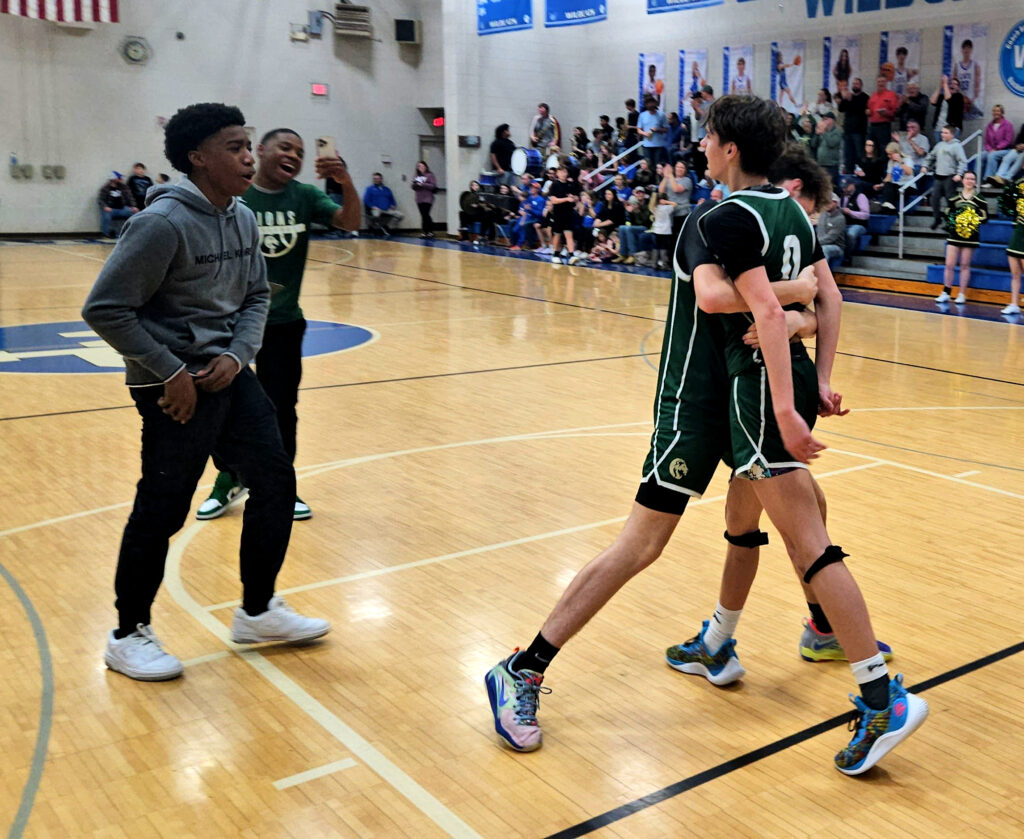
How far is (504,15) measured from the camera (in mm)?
20547

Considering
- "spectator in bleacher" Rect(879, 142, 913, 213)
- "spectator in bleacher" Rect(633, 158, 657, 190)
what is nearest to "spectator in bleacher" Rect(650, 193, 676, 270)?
"spectator in bleacher" Rect(633, 158, 657, 190)

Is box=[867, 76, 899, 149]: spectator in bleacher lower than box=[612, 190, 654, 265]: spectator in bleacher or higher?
higher

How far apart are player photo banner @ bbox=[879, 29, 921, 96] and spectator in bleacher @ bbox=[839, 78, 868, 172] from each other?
754 millimetres

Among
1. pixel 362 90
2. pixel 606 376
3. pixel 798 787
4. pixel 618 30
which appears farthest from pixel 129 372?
pixel 362 90

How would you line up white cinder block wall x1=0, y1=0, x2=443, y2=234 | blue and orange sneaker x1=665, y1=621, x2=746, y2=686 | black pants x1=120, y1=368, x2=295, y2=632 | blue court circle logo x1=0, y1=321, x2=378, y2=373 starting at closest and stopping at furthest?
black pants x1=120, y1=368, x2=295, y2=632 → blue and orange sneaker x1=665, y1=621, x2=746, y2=686 → blue court circle logo x1=0, y1=321, x2=378, y2=373 → white cinder block wall x1=0, y1=0, x2=443, y2=234

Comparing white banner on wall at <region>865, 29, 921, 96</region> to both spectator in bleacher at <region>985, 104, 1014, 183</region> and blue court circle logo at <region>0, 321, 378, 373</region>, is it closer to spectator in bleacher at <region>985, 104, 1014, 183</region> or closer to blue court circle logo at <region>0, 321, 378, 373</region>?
spectator in bleacher at <region>985, 104, 1014, 183</region>

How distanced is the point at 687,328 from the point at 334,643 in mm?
1703

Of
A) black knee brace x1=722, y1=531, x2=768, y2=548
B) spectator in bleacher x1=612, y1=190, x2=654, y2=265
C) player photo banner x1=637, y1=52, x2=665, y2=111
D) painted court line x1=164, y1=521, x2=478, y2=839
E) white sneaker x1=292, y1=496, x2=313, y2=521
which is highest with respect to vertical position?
player photo banner x1=637, y1=52, x2=665, y2=111

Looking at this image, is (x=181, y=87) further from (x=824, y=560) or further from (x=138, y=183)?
(x=824, y=560)

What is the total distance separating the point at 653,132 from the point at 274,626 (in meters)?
18.3

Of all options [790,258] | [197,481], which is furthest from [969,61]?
[197,481]

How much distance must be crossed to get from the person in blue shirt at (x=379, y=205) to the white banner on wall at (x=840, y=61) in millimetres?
11119

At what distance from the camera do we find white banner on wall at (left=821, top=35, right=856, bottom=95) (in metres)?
18.8

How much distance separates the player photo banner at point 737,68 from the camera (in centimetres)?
2105
